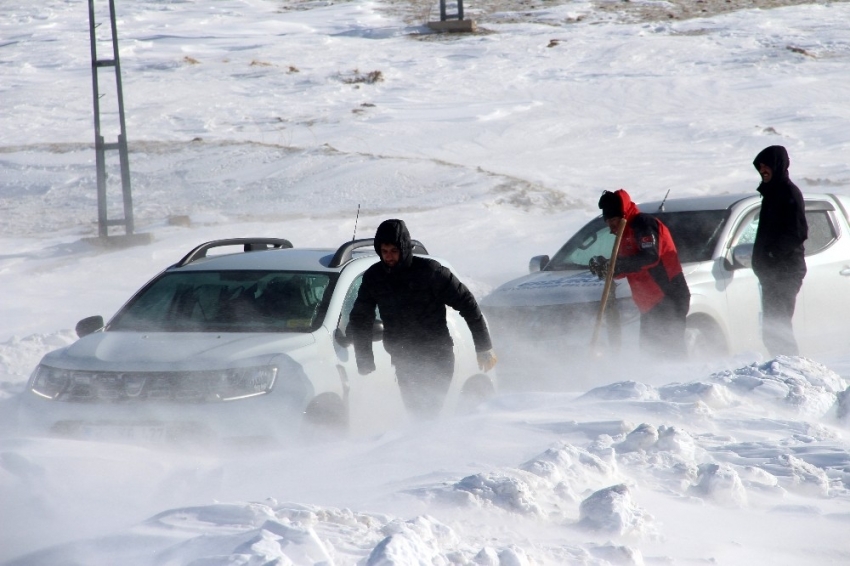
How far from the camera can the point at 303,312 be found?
6301 millimetres

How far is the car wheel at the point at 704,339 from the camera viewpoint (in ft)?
25.3

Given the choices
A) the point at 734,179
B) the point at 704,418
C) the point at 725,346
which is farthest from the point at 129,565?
the point at 734,179

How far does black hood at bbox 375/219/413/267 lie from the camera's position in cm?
604

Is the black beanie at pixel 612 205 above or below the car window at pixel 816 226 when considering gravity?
above

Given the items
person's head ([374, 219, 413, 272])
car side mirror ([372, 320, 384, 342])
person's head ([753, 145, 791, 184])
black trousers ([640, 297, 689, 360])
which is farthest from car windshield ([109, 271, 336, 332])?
person's head ([753, 145, 791, 184])

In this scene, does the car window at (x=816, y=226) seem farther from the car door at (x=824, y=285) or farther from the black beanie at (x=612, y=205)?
the black beanie at (x=612, y=205)

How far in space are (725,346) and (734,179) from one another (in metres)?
13.0

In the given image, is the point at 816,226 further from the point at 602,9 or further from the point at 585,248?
the point at 602,9

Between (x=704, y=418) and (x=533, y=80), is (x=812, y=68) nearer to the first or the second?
(x=533, y=80)


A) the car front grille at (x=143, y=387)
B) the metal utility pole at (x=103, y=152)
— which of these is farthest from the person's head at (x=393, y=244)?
the metal utility pole at (x=103, y=152)

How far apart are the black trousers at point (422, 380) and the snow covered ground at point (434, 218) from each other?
0.41m

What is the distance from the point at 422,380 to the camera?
6.27 m

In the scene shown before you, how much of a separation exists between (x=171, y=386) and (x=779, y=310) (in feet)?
14.9

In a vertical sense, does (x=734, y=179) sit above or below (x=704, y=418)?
below
